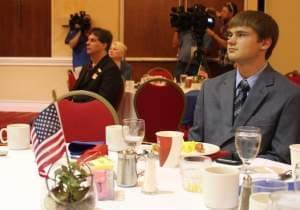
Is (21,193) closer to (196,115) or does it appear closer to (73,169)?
(73,169)

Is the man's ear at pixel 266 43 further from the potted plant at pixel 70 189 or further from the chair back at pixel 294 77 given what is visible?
the chair back at pixel 294 77

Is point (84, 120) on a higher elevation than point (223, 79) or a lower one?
lower

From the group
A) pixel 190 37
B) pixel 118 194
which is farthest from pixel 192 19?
pixel 118 194

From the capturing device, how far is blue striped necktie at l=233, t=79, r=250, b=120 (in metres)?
2.29

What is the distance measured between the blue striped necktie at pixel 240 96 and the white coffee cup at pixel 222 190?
0.98 m

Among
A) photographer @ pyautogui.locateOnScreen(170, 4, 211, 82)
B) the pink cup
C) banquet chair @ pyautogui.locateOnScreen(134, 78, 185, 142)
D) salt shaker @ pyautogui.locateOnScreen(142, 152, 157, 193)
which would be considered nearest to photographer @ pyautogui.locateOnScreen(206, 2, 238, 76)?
photographer @ pyautogui.locateOnScreen(170, 4, 211, 82)

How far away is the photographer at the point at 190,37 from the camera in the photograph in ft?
23.9

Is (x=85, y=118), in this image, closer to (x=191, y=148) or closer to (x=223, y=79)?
(x=223, y=79)

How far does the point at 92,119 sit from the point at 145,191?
44.0 inches

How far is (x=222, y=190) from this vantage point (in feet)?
4.31

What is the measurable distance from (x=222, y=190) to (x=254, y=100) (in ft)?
3.23

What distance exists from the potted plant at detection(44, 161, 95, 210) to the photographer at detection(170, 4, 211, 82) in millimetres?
6051

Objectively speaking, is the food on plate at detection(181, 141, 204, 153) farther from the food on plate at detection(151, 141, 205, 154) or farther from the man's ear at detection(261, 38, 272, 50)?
the man's ear at detection(261, 38, 272, 50)

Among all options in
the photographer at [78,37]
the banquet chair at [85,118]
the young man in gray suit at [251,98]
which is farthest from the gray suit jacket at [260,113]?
the photographer at [78,37]
